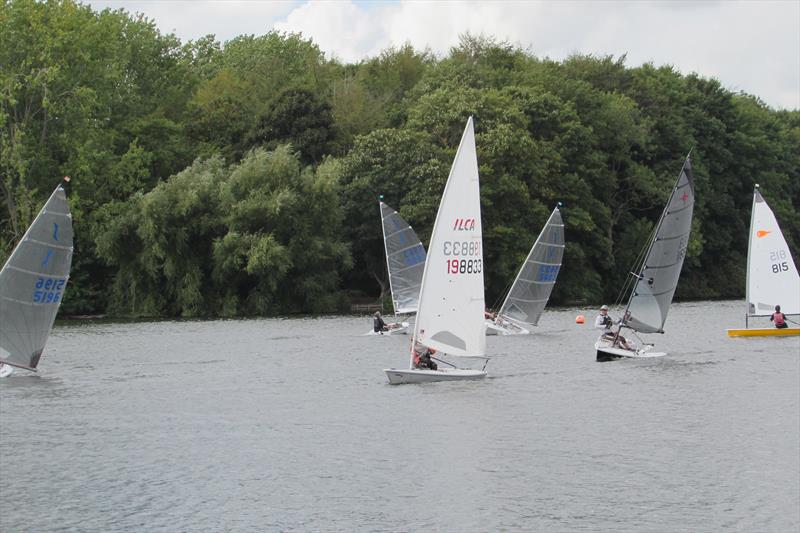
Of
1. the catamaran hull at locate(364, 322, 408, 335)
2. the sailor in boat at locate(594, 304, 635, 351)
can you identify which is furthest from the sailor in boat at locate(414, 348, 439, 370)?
the catamaran hull at locate(364, 322, 408, 335)

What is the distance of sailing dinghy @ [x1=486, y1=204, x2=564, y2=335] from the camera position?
58406mm

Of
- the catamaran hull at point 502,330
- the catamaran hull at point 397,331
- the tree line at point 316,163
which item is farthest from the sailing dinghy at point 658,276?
the tree line at point 316,163

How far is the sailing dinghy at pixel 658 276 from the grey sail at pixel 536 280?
43.9ft

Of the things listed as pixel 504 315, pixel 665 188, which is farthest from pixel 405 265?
pixel 665 188

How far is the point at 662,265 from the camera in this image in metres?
44.7

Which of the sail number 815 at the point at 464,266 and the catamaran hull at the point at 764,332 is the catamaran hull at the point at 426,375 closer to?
the sail number 815 at the point at 464,266

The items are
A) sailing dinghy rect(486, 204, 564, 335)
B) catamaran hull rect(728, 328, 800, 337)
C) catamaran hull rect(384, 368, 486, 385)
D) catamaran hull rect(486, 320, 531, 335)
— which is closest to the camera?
catamaran hull rect(384, 368, 486, 385)

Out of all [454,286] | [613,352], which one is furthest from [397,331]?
[454,286]

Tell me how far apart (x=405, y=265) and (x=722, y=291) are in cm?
5109

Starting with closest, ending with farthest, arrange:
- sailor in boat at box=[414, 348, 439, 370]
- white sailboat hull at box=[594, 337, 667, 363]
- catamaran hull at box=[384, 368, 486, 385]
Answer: catamaran hull at box=[384, 368, 486, 385] → sailor in boat at box=[414, 348, 439, 370] → white sailboat hull at box=[594, 337, 667, 363]

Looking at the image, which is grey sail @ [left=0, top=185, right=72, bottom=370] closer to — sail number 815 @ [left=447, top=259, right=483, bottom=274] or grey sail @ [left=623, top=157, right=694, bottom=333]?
sail number 815 @ [left=447, top=259, right=483, bottom=274]

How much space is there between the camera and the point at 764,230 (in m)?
53.8

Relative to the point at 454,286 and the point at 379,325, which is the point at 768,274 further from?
the point at 454,286

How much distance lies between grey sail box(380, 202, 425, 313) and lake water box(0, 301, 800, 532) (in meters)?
12.0
